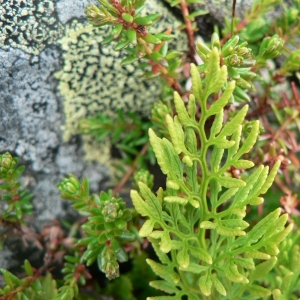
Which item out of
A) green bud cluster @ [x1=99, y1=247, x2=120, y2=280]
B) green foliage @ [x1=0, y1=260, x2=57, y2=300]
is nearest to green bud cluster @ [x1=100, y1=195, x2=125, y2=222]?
green bud cluster @ [x1=99, y1=247, x2=120, y2=280]

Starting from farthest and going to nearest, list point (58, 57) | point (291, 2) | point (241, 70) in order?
point (291, 2) < point (58, 57) < point (241, 70)

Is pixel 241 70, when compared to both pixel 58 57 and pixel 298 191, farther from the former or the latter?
pixel 298 191

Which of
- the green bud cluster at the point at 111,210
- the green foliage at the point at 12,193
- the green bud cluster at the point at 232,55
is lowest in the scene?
the green foliage at the point at 12,193

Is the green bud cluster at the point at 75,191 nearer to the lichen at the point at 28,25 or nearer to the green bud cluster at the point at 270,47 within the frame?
the lichen at the point at 28,25

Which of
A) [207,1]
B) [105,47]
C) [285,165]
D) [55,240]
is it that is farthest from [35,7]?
[285,165]

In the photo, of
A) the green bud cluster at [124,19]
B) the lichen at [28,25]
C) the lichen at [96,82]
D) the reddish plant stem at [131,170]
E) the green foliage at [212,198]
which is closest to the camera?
the green foliage at [212,198]

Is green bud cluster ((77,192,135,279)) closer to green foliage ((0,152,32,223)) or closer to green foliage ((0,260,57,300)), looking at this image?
green foliage ((0,260,57,300))

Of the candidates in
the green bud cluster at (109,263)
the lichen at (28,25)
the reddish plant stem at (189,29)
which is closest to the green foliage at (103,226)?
the green bud cluster at (109,263)
